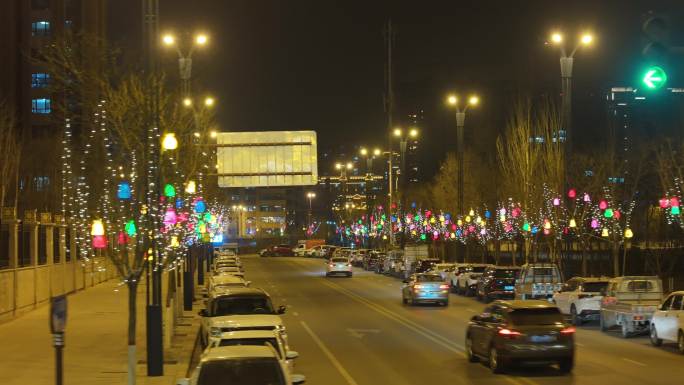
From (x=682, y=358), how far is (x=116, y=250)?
13615 millimetres

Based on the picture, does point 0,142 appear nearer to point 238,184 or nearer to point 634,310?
point 238,184

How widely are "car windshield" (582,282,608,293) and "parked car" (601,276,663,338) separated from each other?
220 centimetres

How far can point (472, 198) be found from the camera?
234 feet

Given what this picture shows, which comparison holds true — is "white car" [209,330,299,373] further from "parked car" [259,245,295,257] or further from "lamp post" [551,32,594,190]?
"parked car" [259,245,295,257]

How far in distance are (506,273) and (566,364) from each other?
22.8m

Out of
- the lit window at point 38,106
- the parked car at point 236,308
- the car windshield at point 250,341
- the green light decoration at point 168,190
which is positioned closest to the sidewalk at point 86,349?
the parked car at point 236,308

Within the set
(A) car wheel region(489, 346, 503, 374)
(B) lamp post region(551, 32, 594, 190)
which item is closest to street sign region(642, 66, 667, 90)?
(A) car wheel region(489, 346, 503, 374)

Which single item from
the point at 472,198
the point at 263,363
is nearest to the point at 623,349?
the point at 263,363

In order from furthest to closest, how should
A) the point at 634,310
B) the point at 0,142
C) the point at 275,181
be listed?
the point at 0,142, the point at 275,181, the point at 634,310

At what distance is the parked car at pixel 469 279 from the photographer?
159 feet

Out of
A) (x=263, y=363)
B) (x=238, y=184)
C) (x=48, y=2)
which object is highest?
(x=48, y=2)

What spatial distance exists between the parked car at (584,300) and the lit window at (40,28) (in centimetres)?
7444

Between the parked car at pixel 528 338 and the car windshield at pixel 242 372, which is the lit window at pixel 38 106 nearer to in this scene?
the parked car at pixel 528 338

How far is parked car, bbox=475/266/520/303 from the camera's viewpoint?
42.8 m
